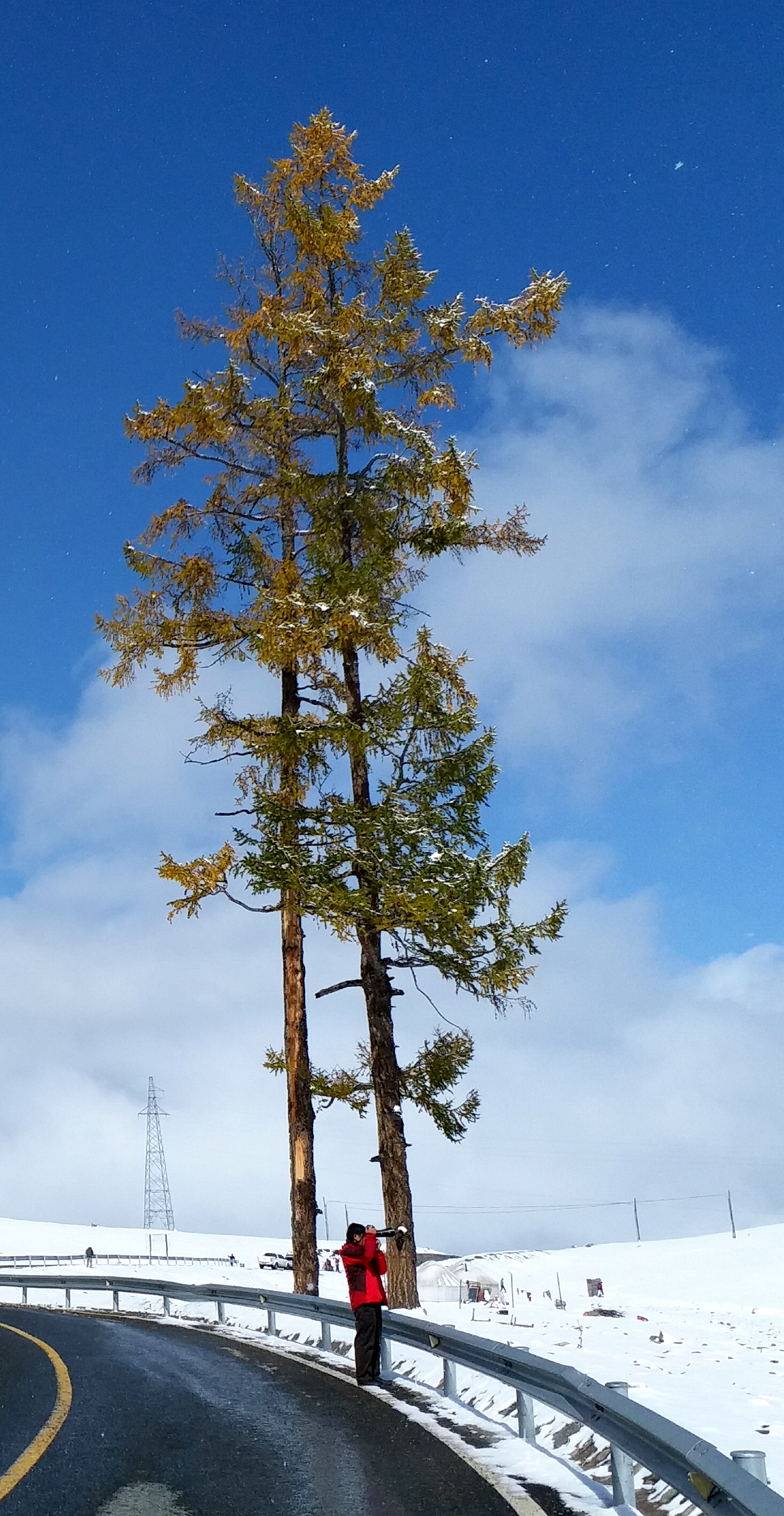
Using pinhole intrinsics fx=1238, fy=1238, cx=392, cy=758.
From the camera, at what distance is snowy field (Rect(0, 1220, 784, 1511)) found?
28.3ft

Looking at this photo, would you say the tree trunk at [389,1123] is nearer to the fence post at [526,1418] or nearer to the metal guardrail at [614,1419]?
the metal guardrail at [614,1419]

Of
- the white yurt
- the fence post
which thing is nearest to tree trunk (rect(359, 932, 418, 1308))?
the fence post

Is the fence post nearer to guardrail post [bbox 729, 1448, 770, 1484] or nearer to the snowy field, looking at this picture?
the snowy field

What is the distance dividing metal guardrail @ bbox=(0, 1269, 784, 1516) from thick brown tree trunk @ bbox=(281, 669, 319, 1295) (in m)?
6.59

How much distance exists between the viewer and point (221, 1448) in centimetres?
852

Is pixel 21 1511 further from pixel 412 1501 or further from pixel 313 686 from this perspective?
pixel 313 686

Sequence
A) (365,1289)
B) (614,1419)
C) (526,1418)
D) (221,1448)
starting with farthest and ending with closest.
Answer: (365,1289), (526,1418), (221,1448), (614,1419)

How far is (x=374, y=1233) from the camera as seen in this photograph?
11977 millimetres

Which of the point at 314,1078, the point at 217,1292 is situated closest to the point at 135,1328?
the point at 217,1292

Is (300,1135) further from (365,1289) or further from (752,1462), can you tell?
(752,1462)

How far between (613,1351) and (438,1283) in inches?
1556

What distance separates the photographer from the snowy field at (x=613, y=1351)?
8.64 meters

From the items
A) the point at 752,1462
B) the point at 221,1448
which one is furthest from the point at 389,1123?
the point at 752,1462

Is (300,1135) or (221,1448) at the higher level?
(300,1135)
